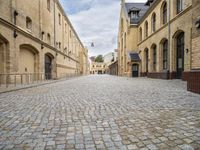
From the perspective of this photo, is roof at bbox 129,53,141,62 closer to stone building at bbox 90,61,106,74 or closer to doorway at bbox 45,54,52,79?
doorway at bbox 45,54,52,79

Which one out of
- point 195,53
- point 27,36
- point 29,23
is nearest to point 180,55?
point 195,53

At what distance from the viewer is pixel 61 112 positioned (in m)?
5.29

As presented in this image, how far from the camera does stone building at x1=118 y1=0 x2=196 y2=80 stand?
17.0 meters

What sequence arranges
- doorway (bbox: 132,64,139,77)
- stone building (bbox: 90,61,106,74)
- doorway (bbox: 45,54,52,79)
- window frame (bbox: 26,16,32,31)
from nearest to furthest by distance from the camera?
window frame (bbox: 26,16,32,31)
doorway (bbox: 45,54,52,79)
doorway (bbox: 132,64,139,77)
stone building (bbox: 90,61,106,74)

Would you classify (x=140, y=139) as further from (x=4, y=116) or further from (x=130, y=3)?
(x=130, y=3)

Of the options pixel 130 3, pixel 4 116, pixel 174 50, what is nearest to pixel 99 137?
pixel 4 116

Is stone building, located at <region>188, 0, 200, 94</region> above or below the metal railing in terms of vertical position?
above

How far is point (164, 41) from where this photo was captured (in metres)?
23.2

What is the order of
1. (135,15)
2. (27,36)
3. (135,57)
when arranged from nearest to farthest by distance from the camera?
1. (27,36)
2. (135,57)
3. (135,15)

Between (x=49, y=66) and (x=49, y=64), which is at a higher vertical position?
(x=49, y=64)

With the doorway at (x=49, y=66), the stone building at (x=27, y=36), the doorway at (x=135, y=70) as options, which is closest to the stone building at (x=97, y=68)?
the doorway at (x=135, y=70)

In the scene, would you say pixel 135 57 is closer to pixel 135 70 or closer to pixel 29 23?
pixel 135 70

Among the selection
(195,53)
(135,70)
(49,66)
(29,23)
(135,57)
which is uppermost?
(29,23)

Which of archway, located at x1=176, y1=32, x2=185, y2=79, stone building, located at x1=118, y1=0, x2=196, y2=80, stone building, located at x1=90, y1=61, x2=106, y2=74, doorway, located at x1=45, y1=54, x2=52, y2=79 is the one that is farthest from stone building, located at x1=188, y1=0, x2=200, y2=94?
stone building, located at x1=90, y1=61, x2=106, y2=74
